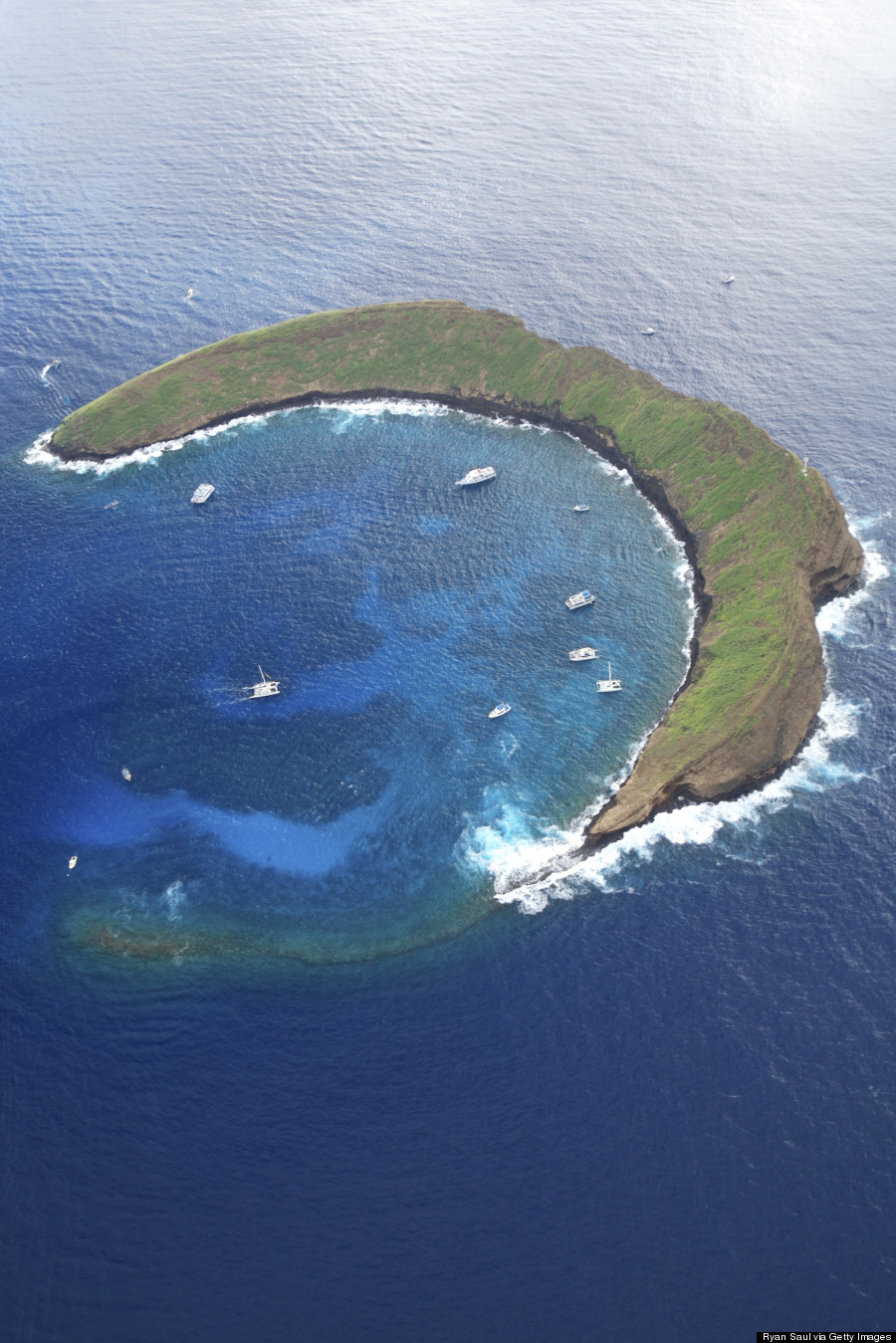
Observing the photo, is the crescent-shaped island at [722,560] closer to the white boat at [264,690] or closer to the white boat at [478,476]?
the white boat at [478,476]

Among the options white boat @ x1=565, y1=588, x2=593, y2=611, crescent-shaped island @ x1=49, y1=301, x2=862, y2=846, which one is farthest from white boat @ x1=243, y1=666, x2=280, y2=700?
crescent-shaped island @ x1=49, y1=301, x2=862, y2=846

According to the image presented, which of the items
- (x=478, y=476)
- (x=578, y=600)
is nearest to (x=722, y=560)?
(x=578, y=600)

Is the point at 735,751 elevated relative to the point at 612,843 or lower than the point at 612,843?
elevated

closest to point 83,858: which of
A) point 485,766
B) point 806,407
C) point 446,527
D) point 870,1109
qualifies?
point 485,766

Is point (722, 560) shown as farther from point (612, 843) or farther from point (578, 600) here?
point (612, 843)

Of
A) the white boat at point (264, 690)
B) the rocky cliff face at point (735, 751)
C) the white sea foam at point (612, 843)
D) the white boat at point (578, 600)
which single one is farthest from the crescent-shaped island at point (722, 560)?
the white boat at point (264, 690)

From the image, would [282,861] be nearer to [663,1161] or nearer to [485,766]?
[485,766]

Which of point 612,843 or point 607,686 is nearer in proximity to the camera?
point 612,843
